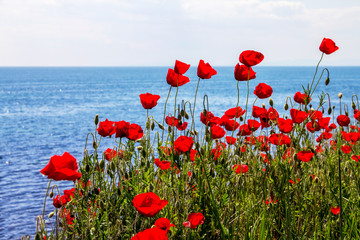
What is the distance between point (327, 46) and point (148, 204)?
1.85m

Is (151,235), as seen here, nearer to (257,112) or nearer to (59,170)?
(59,170)

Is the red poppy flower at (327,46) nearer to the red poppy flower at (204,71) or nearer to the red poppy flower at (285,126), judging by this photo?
the red poppy flower at (285,126)

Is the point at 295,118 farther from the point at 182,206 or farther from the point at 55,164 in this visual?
the point at 55,164

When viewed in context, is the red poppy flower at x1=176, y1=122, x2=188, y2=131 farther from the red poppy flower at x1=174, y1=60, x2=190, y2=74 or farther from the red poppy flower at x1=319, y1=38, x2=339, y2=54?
the red poppy flower at x1=319, y1=38, x2=339, y2=54

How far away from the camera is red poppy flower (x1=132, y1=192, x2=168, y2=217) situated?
76.2 inches

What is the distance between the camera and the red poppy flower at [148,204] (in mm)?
1936

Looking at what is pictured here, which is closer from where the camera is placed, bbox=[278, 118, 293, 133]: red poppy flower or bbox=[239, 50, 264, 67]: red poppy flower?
bbox=[239, 50, 264, 67]: red poppy flower

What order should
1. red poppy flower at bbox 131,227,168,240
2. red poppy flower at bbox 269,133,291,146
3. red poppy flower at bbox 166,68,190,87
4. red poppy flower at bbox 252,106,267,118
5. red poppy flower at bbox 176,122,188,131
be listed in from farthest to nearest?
red poppy flower at bbox 252,106,267,118, red poppy flower at bbox 176,122,188,131, red poppy flower at bbox 269,133,291,146, red poppy flower at bbox 166,68,190,87, red poppy flower at bbox 131,227,168,240

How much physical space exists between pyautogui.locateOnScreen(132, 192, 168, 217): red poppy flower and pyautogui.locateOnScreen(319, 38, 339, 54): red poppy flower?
5.81ft

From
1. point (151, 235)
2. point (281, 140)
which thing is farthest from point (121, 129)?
point (151, 235)

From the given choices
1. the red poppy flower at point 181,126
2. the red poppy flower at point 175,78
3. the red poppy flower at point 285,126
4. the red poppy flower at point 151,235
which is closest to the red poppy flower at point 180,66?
the red poppy flower at point 175,78

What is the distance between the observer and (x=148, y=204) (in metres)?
1.96

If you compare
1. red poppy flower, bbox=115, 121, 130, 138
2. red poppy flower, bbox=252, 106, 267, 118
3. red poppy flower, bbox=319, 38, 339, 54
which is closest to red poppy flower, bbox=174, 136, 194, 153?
red poppy flower, bbox=115, 121, 130, 138

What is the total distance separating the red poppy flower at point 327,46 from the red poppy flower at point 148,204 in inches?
69.7
